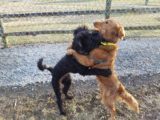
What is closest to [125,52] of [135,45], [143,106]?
[135,45]

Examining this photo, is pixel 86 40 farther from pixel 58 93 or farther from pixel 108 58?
pixel 58 93

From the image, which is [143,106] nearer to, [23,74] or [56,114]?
[56,114]

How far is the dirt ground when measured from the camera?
4.65 meters

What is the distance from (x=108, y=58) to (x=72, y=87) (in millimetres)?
1411

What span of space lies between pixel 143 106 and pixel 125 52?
1855mm

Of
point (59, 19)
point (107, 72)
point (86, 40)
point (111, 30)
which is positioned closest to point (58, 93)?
point (107, 72)

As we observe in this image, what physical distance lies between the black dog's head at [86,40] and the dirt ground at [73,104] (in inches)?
40.2

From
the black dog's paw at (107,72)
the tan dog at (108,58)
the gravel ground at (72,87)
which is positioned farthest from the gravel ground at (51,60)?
the black dog's paw at (107,72)

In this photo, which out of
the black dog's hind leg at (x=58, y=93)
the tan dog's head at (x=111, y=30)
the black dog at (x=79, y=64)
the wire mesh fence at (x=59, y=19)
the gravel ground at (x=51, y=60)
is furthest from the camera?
the wire mesh fence at (x=59, y=19)

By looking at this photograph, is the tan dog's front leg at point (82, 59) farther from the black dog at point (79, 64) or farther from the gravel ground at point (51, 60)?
the gravel ground at point (51, 60)

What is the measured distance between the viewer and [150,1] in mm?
15352

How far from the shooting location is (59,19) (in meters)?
10.4

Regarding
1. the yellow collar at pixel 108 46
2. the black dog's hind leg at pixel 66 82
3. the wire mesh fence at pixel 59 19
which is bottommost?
the wire mesh fence at pixel 59 19

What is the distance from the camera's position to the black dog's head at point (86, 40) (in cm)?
398
